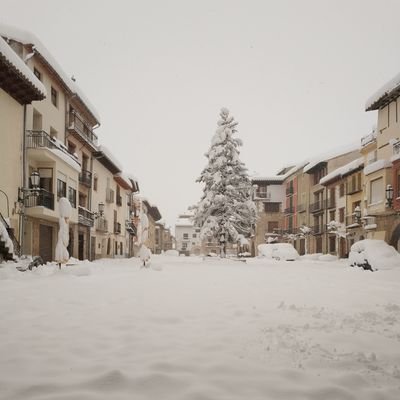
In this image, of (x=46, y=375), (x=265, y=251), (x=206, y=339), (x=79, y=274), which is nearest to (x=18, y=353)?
(x=46, y=375)

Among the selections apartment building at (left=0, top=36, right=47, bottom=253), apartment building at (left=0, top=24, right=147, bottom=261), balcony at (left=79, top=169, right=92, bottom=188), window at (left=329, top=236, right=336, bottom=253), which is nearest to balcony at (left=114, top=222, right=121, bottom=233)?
apartment building at (left=0, top=24, right=147, bottom=261)

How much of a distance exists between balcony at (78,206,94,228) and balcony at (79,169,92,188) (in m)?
1.86

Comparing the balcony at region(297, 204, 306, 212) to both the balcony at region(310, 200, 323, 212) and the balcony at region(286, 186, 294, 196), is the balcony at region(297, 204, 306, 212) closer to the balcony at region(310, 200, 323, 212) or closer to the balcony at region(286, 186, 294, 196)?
the balcony at region(310, 200, 323, 212)

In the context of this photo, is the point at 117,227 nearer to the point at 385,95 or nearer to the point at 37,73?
the point at 37,73

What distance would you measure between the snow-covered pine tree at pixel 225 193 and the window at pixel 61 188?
10.4 m

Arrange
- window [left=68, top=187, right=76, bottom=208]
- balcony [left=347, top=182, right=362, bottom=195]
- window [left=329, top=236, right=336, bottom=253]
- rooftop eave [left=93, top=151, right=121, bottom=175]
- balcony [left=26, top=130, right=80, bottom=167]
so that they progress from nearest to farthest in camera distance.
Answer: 1. balcony [left=26, top=130, right=80, bottom=167]
2. window [left=68, top=187, right=76, bottom=208]
3. rooftop eave [left=93, top=151, right=121, bottom=175]
4. balcony [left=347, top=182, right=362, bottom=195]
5. window [left=329, top=236, right=336, bottom=253]

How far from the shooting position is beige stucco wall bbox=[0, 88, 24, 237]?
1611 cm

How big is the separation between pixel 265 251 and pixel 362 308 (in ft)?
101

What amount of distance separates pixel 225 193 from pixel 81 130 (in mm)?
10883

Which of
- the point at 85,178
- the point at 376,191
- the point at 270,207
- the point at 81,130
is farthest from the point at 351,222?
the point at 81,130

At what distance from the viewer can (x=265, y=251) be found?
122ft

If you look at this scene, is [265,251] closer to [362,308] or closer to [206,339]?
[362,308]

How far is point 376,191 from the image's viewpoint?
76.1 ft

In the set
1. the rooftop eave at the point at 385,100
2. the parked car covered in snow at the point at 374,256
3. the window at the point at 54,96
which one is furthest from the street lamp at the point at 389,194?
the window at the point at 54,96
